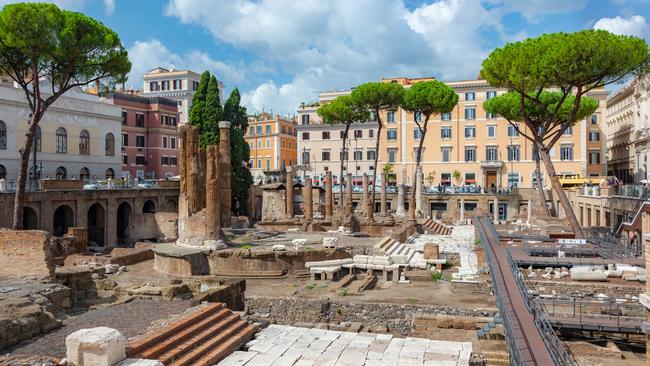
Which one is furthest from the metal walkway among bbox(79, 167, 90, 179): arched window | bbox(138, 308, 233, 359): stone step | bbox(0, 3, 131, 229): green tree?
bbox(79, 167, 90, 179): arched window

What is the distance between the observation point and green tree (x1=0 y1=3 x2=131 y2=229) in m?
25.7

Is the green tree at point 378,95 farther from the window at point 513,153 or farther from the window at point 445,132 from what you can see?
the window at point 513,153

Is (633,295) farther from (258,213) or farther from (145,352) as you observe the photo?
(258,213)

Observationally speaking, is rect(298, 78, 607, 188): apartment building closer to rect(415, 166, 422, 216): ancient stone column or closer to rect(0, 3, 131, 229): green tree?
rect(415, 166, 422, 216): ancient stone column

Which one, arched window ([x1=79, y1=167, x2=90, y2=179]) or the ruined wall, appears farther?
arched window ([x1=79, y1=167, x2=90, y2=179])

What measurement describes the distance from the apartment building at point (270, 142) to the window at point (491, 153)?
25355mm

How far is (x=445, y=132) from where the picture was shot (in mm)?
62375

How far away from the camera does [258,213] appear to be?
55.3 meters

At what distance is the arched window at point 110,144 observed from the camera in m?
46.4

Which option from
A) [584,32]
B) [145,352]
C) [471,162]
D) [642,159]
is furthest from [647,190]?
[471,162]

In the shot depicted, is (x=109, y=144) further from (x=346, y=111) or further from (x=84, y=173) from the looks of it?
(x=346, y=111)

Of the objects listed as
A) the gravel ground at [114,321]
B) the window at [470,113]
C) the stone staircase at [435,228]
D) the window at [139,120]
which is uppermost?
the window at [470,113]

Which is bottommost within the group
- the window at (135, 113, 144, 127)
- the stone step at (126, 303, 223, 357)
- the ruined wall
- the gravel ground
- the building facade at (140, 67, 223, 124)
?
the gravel ground

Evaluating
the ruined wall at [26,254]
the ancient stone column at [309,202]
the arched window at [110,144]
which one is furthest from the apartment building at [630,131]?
the arched window at [110,144]
